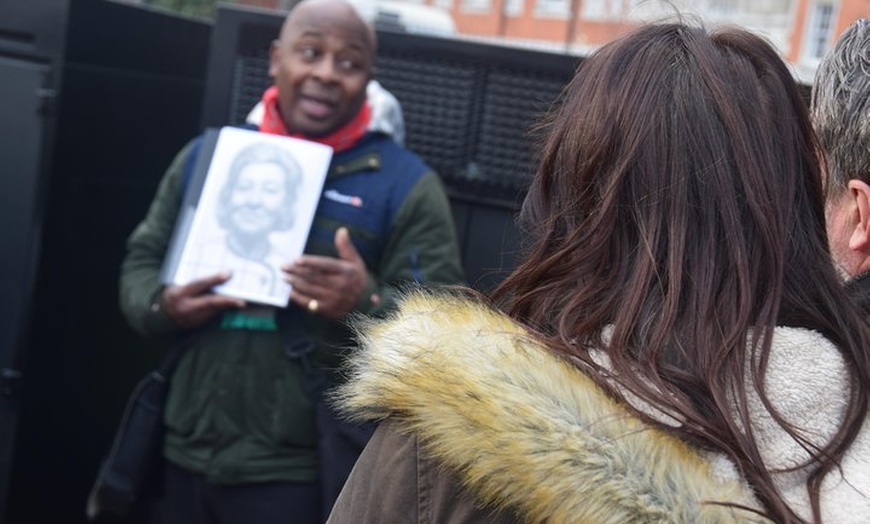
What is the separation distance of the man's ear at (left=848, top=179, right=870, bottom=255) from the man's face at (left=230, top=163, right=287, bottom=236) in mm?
1925

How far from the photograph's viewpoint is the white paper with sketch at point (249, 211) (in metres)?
3.29

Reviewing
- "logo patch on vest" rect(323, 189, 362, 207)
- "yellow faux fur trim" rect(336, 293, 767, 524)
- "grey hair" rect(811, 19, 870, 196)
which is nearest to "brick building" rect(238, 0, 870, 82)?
"logo patch on vest" rect(323, 189, 362, 207)

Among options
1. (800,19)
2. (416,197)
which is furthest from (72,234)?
(800,19)

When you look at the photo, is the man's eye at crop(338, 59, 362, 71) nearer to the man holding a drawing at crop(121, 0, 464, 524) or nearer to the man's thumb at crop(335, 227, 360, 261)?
the man holding a drawing at crop(121, 0, 464, 524)

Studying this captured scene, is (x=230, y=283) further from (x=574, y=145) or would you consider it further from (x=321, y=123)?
(x=574, y=145)

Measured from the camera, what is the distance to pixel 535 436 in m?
1.38

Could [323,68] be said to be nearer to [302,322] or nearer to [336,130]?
[336,130]

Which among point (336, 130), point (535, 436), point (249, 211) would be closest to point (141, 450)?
point (249, 211)

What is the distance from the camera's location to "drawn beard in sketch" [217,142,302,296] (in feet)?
10.8

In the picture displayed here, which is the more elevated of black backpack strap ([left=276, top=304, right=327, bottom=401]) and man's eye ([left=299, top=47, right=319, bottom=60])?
man's eye ([left=299, top=47, right=319, bottom=60])

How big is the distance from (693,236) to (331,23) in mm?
2172

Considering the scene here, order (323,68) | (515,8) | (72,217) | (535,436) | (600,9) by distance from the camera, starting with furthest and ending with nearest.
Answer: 1. (515,8)
2. (600,9)
3. (72,217)
4. (323,68)
5. (535,436)

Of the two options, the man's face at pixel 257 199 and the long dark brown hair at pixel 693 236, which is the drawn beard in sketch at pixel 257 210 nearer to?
the man's face at pixel 257 199

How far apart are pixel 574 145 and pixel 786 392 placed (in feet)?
1.35
